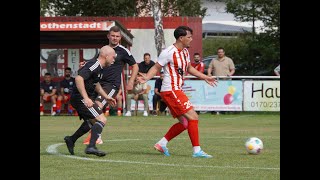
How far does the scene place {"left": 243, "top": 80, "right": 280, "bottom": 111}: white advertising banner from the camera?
28688 millimetres

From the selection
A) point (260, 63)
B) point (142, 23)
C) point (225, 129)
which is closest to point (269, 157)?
point (225, 129)

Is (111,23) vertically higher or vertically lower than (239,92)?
higher

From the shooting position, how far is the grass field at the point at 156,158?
10.1m

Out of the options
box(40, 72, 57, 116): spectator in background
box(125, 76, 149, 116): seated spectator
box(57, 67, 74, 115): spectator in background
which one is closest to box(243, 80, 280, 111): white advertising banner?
box(125, 76, 149, 116): seated spectator

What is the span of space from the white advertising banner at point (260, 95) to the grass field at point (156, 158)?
26.6 ft

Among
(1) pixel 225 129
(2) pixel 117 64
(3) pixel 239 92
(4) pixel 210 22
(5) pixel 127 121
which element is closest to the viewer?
(2) pixel 117 64

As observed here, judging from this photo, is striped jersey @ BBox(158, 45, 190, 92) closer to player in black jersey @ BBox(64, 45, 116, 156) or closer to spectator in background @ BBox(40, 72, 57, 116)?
player in black jersey @ BBox(64, 45, 116, 156)

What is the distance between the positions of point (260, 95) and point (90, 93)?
16022 mm

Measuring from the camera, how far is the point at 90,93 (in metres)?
13.4

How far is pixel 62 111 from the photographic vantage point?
30.5 metres

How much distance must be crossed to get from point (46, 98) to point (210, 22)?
5415cm

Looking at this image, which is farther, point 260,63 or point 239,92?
point 260,63
